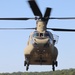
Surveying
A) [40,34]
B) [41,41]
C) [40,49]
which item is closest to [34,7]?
[41,41]

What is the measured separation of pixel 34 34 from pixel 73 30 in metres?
3.45

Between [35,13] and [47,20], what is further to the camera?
[47,20]

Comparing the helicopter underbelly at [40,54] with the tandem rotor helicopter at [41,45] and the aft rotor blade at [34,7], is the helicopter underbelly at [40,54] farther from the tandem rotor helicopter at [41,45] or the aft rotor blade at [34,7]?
the aft rotor blade at [34,7]

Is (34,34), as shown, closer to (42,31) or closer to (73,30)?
(42,31)

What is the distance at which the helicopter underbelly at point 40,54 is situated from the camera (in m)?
24.7

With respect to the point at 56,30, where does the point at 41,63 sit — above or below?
below

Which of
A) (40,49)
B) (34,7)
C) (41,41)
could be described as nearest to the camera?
(34,7)

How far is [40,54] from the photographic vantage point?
24.8 metres

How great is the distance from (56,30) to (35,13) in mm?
3250

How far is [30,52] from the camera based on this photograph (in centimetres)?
2538

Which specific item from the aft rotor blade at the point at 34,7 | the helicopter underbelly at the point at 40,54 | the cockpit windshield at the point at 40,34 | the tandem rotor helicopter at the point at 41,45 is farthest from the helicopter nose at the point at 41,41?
the aft rotor blade at the point at 34,7

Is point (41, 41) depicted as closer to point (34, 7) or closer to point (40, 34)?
point (40, 34)

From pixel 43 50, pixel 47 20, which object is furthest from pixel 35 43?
pixel 47 20

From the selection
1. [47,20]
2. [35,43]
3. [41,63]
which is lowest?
[41,63]
